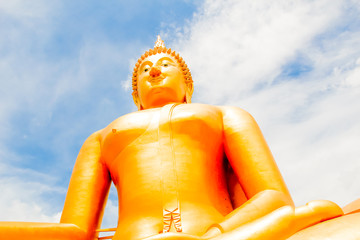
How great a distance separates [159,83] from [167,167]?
143 cm

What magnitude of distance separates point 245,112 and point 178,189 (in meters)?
1.34

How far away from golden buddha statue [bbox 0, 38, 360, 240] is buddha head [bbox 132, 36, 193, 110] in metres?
0.02

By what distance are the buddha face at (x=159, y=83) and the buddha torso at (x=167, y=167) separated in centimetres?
47

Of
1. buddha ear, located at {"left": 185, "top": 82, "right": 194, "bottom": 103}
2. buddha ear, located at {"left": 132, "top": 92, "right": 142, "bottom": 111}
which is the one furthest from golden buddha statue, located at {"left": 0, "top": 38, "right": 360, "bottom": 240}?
buddha ear, located at {"left": 132, "top": 92, "right": 142, "bottom": 111}

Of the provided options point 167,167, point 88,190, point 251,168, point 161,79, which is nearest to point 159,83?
point 161,79

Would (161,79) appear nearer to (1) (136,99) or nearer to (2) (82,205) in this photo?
(1) (136,99)

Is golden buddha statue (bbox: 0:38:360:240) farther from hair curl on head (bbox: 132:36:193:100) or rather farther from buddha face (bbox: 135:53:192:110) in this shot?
hair curl on head (bbox: 132:36:193:100)

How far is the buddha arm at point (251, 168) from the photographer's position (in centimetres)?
353

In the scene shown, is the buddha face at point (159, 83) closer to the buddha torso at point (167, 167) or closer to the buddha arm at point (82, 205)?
the buddha torso at point (167, 167)

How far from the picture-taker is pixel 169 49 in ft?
18.8

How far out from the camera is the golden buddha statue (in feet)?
12.2

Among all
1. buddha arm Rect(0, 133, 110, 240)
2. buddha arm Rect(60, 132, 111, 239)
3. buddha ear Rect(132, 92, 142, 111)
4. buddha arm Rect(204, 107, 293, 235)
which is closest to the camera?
buddha arm Rect(204, 107, 293, 235)

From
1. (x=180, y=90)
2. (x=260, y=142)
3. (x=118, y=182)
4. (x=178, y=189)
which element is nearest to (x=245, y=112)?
(x=260, y=142)

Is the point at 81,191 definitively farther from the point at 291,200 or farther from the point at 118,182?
the point at 291,200
